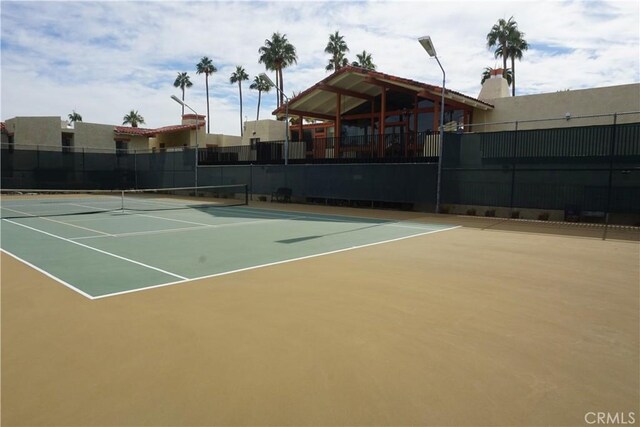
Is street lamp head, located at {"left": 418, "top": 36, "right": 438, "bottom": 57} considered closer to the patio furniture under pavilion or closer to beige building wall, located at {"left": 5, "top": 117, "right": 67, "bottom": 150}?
the patio furniture under pavilion

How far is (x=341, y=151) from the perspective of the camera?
81.1ft

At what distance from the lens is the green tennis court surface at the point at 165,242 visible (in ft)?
22.6

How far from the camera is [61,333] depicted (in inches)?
171

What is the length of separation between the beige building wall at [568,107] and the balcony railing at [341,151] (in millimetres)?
3191

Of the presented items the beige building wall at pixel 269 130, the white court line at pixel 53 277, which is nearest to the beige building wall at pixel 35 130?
the beige building wall at pixel 269 130

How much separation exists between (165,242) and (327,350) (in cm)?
704

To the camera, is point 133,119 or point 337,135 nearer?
point 337,135

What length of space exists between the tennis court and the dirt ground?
2.09 feet

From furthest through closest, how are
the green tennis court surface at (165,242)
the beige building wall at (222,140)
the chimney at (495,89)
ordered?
the beige building wall at (222,140)
the chimney at (495,89)
the green tennis court surface at (165,242)

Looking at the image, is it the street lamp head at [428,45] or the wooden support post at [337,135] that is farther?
the wooden support post at [337,135]

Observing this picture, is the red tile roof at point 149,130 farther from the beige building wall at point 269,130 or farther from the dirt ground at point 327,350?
the dirt ground at point 327,350

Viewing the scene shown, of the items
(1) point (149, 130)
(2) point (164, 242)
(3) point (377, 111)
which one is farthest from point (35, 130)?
(2) point (164, 242)

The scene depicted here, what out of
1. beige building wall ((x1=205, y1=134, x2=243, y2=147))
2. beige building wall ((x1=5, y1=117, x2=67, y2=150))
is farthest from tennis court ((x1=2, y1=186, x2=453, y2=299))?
beige building wall ((x1=205, y1=134, x2=243, y2=147))

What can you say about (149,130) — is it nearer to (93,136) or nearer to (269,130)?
(93,136)
